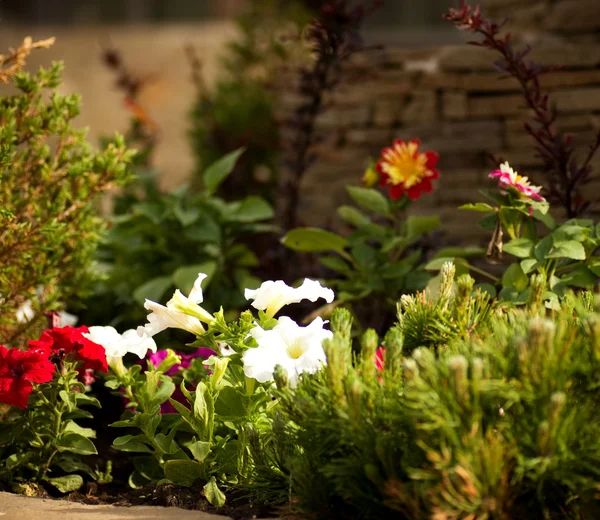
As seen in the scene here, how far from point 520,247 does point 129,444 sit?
1298 millimetres

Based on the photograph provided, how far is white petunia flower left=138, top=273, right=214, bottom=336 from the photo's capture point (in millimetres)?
1929

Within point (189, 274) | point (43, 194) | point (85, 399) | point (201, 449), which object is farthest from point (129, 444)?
point (189, 274)

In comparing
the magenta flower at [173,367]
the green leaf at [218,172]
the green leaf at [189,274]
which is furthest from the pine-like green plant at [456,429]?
the green leaf at [218,172]

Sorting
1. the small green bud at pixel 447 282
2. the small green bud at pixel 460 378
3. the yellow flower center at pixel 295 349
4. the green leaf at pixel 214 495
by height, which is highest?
the small green bud at pixel 447 282

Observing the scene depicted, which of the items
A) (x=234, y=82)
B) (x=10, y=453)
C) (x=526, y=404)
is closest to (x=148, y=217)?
(x=10, y=453)

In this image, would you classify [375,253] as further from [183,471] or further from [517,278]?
[183,471]

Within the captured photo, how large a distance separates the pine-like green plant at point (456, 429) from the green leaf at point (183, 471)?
0.27 meters

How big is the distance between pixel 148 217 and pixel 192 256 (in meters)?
0.28

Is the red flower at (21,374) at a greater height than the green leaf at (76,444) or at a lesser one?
greater

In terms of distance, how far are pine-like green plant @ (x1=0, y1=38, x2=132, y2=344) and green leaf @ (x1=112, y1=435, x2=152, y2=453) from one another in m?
0.68

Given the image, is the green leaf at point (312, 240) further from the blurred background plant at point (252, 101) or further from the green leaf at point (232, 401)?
the blurred background plant at point (252, 101)

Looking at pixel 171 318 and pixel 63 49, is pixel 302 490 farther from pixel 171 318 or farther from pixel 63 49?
pixel 63 49

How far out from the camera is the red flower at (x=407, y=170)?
8.96ft

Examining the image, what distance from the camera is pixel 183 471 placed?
194 cm
